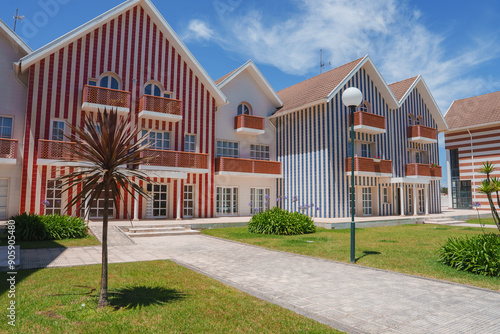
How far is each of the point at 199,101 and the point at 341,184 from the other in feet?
33.7

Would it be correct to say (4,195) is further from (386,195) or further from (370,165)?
(386,195)

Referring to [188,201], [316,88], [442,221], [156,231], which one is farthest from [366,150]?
[156,231]

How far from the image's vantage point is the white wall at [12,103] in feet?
55.1

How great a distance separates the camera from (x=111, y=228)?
14867 mm

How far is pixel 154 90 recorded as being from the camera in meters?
20.3

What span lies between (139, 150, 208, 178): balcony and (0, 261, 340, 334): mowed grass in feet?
38.6

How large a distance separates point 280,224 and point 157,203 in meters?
8.25

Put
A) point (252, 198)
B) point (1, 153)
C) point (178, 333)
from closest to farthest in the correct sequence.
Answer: point (178, 333)
point (1, 153)
point (252, 198)

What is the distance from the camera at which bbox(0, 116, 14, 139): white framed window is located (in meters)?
17.1

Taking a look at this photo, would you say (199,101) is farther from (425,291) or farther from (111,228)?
(425,291)

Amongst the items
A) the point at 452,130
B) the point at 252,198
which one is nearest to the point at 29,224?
the point at 252,198

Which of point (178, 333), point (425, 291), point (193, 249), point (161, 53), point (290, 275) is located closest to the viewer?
point (178, 333)

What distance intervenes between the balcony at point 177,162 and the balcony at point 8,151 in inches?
222

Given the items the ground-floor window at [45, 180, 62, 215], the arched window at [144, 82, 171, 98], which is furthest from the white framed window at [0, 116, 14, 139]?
the arched window at [144, 82, 171, 98]
